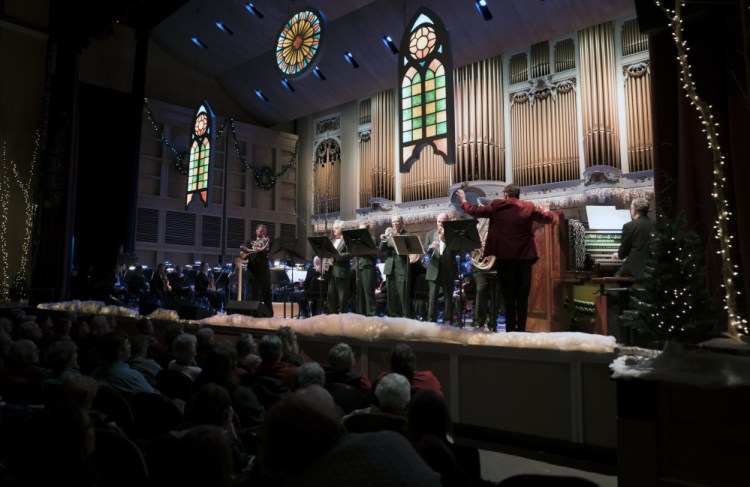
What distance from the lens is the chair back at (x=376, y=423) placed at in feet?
7.05

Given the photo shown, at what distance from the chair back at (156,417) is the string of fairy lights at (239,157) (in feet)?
41.6

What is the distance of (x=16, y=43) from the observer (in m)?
12.0

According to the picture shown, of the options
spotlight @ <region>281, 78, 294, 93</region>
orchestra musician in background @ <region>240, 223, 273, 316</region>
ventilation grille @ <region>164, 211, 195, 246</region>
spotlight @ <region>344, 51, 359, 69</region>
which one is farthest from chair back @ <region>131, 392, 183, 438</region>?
spotlight @ <region>281, 78, 294, 93</region>

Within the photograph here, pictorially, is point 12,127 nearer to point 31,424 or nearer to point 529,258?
point 529,258

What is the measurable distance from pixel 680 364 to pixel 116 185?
13.7m

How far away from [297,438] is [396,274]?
671 cm

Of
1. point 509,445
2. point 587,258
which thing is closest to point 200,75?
point 587,258

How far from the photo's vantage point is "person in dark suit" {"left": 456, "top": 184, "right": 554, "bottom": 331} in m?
5.22

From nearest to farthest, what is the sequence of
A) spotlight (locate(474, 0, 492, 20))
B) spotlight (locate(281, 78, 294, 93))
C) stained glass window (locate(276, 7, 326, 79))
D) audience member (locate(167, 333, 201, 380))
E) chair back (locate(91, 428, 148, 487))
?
chair back (locate(91, 428, 148, 487)), audience member (locate(167, 333, 201, 380)), stained glass window (locate(276, 7, 326, 79)), spotlight (locate(474, 0, 492, 20)), spotlight (locate(281, 78, 294, 93))

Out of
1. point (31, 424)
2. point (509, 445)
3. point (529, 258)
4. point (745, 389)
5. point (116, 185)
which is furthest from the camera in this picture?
point (116, 185)

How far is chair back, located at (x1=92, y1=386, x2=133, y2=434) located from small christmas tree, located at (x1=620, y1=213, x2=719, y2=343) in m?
2.55

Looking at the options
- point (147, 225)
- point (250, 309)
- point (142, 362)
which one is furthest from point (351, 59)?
point (142, 362)

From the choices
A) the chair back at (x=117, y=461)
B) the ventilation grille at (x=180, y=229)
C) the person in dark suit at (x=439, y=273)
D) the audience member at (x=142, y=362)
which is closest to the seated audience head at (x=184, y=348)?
the audience member at (x=142, y=362)

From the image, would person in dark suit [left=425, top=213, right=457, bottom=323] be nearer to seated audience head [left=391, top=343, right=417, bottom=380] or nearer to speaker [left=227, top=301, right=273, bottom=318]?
speaker [left=227, top=301, right=273, bottom=318]
